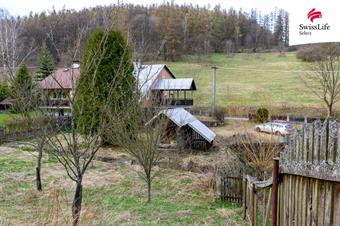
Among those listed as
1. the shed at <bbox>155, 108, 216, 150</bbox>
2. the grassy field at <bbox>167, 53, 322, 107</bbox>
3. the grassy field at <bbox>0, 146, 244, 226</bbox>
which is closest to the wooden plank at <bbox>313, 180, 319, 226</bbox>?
the grassy field at <bbox>0, 146, 244, 226</bbox>

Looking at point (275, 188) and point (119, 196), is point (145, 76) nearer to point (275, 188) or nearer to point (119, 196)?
point (119, 196)

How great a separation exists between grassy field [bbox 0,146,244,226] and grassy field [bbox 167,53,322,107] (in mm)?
23933

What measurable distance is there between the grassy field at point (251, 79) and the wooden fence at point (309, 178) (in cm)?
3236

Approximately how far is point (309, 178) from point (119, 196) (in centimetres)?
806

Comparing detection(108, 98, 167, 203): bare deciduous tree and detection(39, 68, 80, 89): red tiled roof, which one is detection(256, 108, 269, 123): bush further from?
detection(39, 68, 80, 89): red tiled roof

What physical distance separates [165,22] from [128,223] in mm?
52793

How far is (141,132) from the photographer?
10.4m

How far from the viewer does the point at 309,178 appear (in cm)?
236

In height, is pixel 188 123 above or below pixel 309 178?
below

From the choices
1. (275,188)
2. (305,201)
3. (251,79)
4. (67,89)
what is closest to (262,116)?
(67,89)

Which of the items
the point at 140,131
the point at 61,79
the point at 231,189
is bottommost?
the point at 231,189

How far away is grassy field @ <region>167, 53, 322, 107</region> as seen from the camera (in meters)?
37.3

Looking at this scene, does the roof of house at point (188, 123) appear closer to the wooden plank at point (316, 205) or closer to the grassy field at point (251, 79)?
the wooden plank at point (316, 205)

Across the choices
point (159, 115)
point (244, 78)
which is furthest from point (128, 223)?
point (244, 78)
